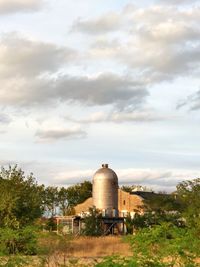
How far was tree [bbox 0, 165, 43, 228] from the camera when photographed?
49.4 metres

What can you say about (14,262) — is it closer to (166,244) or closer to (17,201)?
(166,244)

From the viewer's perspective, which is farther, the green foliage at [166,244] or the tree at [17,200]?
the tree at [17,200]

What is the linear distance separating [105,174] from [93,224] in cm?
1736

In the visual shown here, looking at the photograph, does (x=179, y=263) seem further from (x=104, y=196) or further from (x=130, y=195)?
(x=130, y=195)

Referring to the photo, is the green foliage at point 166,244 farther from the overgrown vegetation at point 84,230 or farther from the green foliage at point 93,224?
the green foliage at point 93,224

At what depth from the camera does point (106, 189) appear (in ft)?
337

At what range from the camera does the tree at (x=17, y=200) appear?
1944 inches

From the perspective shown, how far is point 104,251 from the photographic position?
5078cm

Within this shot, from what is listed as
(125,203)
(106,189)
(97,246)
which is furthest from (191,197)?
(125,203)

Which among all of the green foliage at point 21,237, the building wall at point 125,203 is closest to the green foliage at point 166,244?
the green foliage at point 21,237

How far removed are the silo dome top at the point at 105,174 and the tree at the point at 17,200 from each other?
50193mm

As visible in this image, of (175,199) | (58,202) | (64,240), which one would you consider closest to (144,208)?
(175,199)

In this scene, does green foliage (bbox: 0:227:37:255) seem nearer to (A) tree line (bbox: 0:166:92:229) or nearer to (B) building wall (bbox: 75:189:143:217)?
(A) tree line (bbox: 0:166:92:229)

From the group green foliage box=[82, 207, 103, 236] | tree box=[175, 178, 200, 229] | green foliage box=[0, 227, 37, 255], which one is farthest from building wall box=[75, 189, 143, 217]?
green foliage box=[0, 227, 37, 255]
